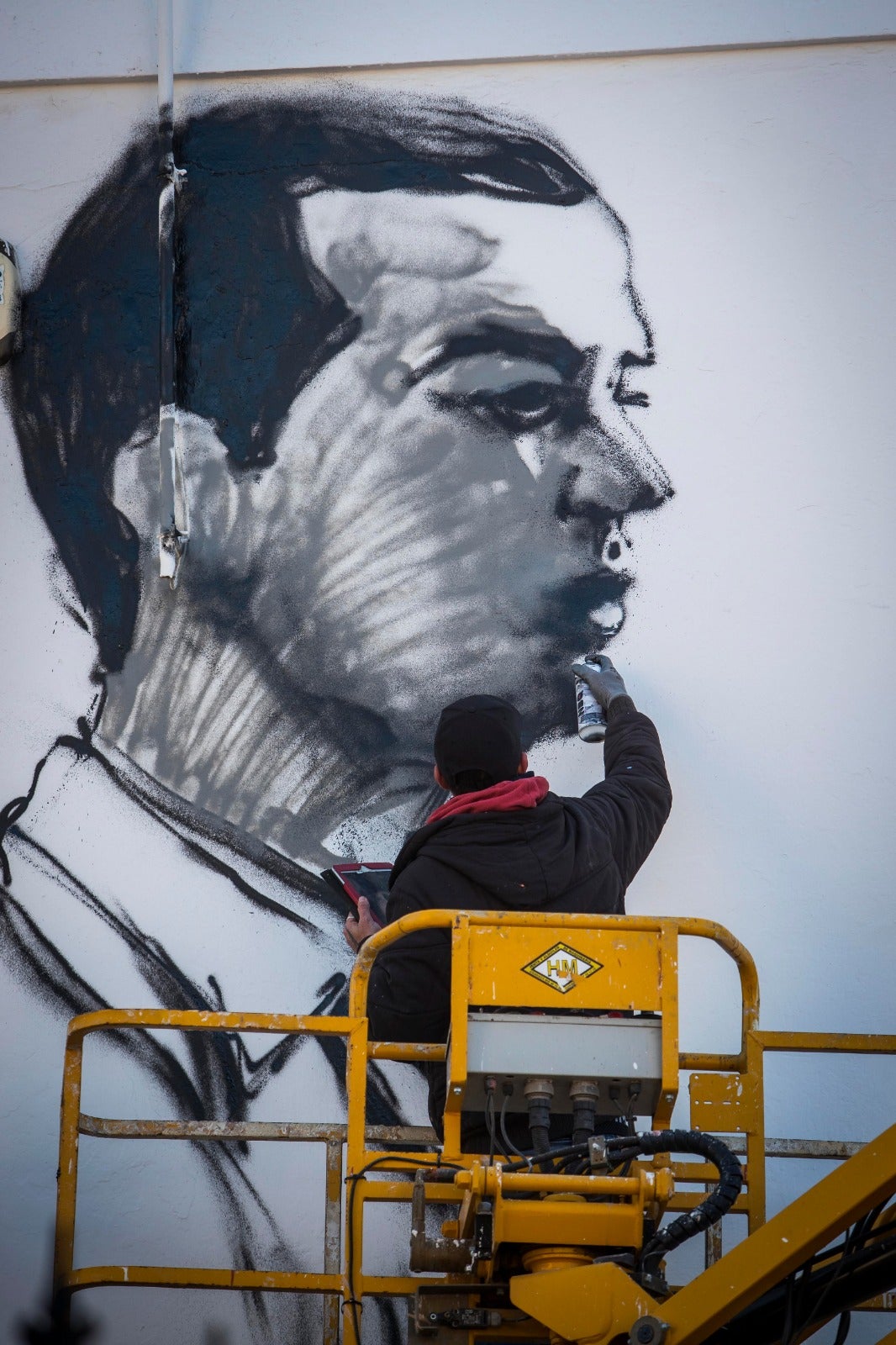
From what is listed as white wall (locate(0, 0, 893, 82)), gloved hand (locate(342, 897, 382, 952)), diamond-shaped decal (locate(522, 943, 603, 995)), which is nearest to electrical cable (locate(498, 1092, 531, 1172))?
diamond-shaped decal (locate(522, 943, 603, 995))

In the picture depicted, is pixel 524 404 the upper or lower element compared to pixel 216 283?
lower

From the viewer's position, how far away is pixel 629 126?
16.7 feet

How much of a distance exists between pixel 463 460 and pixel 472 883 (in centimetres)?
197

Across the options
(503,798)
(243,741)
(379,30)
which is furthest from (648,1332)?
(379,30)

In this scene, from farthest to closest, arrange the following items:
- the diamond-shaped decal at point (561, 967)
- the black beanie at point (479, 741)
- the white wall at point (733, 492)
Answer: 1. the white wall at point (733, 492)
2. the black beanie at point (479, 741)
3. the diamond-shaped decal at point (561, 967)

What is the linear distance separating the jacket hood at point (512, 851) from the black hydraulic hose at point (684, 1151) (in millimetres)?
733

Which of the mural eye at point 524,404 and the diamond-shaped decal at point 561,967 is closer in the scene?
the diamond-shaped decal at point 561,967

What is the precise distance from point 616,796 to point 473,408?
5.58 ft

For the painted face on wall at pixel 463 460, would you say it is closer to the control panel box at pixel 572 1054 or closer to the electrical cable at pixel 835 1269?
the control panel box at pixel 572 1054

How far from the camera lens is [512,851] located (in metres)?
3.42

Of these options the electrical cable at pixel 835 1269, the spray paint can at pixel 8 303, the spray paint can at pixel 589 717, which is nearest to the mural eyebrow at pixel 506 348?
the spray paint can at pixel 589 717

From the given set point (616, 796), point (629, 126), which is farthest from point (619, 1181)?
point (629, 126)

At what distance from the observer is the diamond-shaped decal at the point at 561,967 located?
295 cm

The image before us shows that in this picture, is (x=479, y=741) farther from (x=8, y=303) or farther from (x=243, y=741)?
(x=8, y=303)
